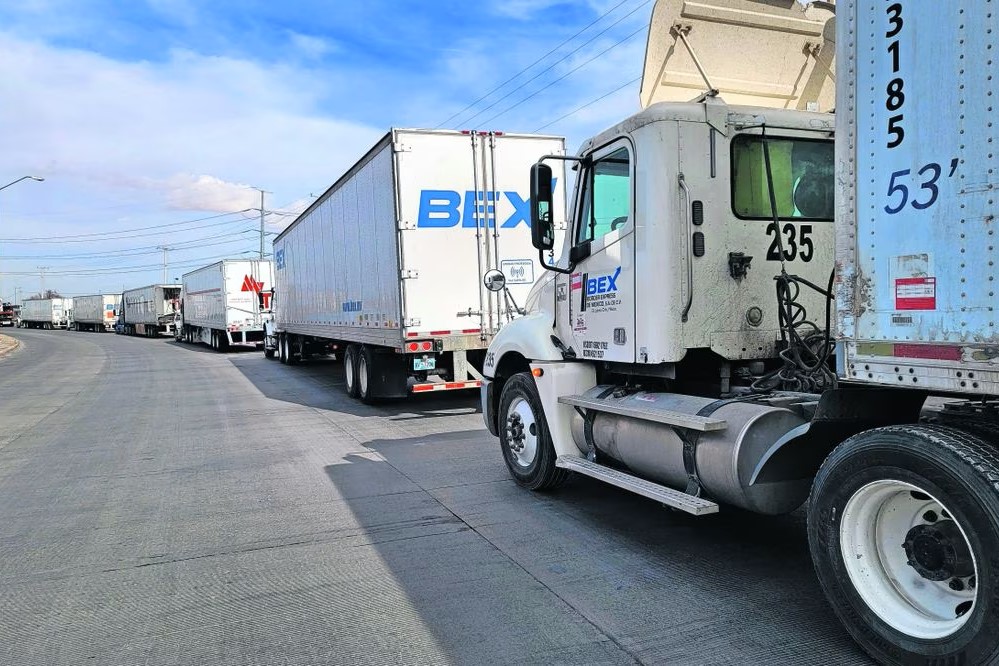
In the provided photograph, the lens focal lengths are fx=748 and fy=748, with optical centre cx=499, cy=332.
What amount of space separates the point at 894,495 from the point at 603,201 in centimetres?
303

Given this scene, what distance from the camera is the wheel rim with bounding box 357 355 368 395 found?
12.5 metres

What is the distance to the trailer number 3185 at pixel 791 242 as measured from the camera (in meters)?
4.96

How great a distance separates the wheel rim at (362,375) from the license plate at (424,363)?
1.89 meters

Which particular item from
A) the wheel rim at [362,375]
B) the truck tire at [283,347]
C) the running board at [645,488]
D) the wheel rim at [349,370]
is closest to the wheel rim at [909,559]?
the running board at [645,488]

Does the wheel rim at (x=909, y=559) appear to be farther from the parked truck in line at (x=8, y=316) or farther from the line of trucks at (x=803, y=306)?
the parked truck in line at (x=8, y=316)

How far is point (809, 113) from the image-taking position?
5.12m

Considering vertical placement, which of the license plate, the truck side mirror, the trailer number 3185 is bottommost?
the license plate

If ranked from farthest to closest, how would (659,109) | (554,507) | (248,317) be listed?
(248,317), (554,507), (659,109)

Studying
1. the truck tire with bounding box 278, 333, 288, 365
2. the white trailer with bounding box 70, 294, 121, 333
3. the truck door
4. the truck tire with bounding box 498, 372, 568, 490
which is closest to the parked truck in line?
the white trailer with bounding box 70, 294, 121, 333

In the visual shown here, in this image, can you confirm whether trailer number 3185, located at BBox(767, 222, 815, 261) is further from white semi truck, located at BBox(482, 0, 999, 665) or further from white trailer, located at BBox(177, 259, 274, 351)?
white trailer, located at BBox(177, 259, 274, 351)

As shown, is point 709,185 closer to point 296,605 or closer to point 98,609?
point 296,605

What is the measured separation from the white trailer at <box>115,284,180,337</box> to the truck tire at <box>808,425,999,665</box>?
Answer: 47.5 m

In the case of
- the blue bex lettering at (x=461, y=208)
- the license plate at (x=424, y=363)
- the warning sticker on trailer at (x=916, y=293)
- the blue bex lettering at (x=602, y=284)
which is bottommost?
the license plate at (x=424, y=363)

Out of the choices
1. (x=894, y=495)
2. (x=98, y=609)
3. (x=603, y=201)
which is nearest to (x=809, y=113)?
(x=603, y=201)
